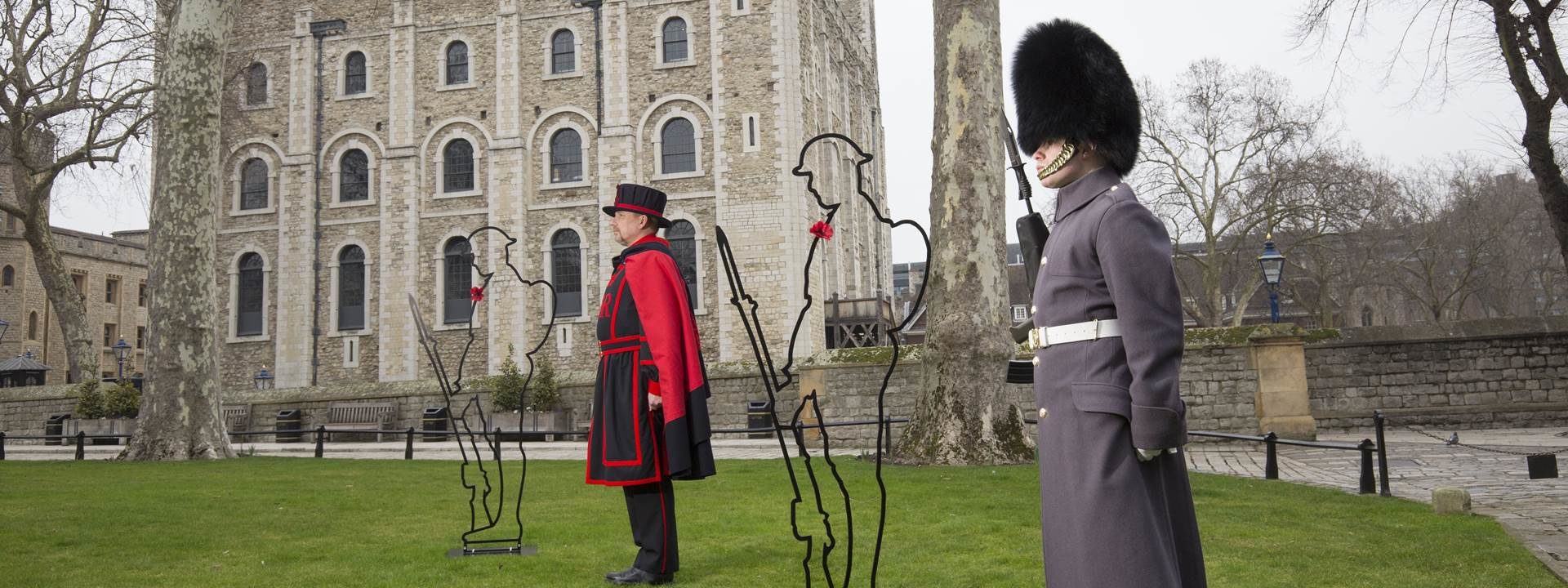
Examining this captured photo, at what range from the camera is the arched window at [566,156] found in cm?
3312

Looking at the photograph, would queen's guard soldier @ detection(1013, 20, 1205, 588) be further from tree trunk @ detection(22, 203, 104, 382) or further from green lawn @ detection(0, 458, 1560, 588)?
tree trunk @ detection(22, 203, 104, 382)

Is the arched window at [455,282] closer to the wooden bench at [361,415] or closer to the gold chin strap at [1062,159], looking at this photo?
the wooden bench at [361,415]

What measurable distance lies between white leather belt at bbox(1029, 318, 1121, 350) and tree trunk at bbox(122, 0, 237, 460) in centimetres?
1474

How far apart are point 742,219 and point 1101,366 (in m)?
28.3

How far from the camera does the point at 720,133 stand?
31.7 m

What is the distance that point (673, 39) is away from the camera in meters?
32.6

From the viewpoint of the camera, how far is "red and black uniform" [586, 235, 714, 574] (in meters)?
5.07

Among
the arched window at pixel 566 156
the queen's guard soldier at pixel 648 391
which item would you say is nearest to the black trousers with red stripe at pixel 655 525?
the queen's guard soldier at pixel 648 391

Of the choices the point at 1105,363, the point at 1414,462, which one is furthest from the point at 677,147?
the point at 1105,363

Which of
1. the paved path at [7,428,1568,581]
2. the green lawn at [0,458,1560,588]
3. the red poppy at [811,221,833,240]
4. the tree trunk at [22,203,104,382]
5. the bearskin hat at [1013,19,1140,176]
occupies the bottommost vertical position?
the paved path at [7,428,1568,581]

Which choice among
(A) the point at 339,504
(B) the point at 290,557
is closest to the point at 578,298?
(A) the point at 339,504

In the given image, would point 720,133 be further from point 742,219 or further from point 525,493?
point 525,493

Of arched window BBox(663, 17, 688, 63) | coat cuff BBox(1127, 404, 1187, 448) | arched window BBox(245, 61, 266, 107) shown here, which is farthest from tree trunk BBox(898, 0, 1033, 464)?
arched window BBox(245, 61, 266, 107)

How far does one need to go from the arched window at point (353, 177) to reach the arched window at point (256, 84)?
365 centimetres
